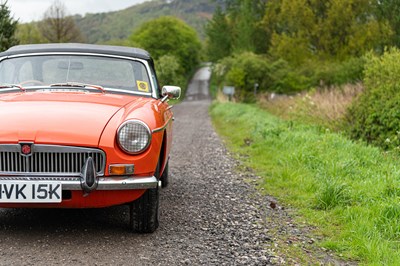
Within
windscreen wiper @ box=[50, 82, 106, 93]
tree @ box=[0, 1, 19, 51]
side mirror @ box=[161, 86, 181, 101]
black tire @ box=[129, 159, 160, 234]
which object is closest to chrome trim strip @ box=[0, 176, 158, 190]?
black tire @ box=[129, 159, 160, 234]

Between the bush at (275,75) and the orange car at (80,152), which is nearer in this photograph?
the orange car at (80,152)

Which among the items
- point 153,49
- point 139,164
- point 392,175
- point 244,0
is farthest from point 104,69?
point 153,49

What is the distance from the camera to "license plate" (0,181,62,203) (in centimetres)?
362

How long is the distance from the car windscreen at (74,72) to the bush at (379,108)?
17.7ft

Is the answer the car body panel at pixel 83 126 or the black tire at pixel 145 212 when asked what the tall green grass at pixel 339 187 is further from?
the car body panel at pixel 83 126

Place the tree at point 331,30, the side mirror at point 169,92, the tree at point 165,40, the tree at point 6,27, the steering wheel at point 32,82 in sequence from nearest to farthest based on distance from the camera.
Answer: the steering wheel at point 32,82 < the side mirror at point 169,92 < the tree at point 6,27 < the tree at point 331,30 < the tree at point 165,40

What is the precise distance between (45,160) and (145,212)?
94cm

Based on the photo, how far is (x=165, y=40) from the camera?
235ft

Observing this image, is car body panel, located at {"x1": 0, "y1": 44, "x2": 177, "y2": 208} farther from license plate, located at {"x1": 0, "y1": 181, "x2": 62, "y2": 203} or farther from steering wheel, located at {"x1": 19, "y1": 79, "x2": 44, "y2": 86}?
steering wheel, located at {"x1": 19, "y1": 79, "x2": 44, "y2": 86}

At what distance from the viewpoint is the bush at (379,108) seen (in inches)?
373

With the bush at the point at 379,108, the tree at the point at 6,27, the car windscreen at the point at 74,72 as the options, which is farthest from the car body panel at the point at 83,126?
the tree at the point at 6,27

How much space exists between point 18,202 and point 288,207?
2915 mm

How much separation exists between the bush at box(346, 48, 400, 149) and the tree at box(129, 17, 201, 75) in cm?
5719

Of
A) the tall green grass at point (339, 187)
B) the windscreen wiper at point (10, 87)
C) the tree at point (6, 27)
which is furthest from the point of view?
the tree at point (6, 27)
